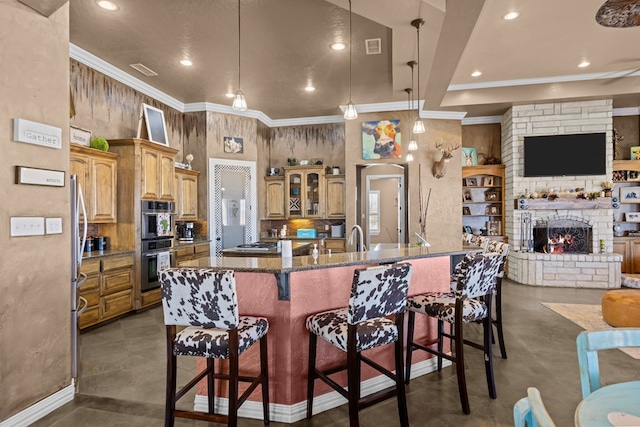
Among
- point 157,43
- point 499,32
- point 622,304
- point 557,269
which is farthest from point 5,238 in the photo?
point 557,269

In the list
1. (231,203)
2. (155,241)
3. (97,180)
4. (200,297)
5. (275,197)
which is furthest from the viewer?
(275,197)

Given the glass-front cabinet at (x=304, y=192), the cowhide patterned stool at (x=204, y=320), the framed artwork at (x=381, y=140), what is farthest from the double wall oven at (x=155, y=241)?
the framed artwork at (x=381, y=140)

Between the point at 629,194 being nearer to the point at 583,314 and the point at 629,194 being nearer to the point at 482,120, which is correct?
the point at 482,120

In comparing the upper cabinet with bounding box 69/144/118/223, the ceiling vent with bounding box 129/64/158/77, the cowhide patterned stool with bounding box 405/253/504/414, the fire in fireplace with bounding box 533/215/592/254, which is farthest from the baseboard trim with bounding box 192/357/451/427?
the fire in fireplace with bounding box 533/215/592/254

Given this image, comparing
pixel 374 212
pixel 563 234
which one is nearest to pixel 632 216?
pixel 563 234

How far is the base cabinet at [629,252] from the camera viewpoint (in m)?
6.44

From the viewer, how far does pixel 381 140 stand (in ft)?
21.5

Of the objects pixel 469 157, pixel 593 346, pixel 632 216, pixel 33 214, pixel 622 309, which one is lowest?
pixel 622 309

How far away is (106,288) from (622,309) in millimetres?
5971

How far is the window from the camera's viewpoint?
6938mm

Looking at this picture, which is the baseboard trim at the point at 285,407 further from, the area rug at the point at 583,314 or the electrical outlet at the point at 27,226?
the area rug at the point at 583,314

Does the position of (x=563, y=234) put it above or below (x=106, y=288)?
above

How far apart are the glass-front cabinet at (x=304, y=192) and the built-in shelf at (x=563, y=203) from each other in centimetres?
377

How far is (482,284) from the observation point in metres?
2.53
